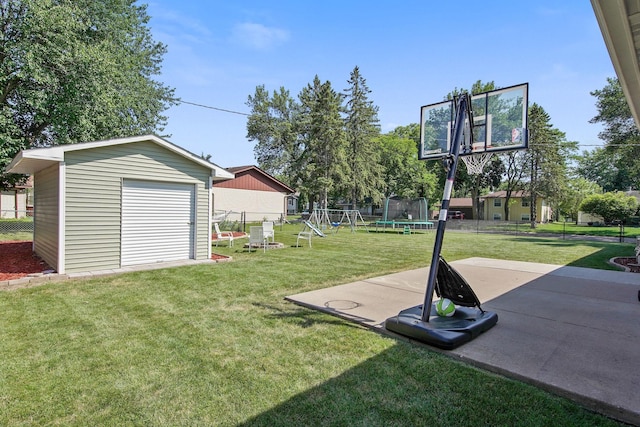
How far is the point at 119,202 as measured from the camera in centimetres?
718

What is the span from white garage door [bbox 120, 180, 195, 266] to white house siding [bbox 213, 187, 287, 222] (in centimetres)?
1547

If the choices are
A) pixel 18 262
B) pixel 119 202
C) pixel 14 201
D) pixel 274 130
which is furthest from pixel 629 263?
pixel 14 201

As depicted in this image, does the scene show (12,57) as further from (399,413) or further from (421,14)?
(399,413)

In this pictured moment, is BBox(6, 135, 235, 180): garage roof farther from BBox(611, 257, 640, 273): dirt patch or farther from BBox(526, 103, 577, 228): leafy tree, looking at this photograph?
BBox(526, 103, 577, 228): leafy tree

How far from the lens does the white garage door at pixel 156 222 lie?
24.2 ft

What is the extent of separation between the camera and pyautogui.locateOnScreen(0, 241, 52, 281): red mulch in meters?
6.54

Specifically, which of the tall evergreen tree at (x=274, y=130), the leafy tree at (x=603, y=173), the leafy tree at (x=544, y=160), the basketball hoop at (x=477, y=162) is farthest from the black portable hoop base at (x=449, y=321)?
the leafy tree at (x=603, y=173)

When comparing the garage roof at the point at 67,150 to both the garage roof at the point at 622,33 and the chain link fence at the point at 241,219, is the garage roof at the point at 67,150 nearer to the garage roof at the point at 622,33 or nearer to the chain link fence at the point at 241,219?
the chain link fence at the point at 241,219

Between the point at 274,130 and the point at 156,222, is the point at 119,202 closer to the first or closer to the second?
the point at 156,222

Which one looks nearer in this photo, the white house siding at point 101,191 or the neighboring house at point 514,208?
the white house siding at point 101,191

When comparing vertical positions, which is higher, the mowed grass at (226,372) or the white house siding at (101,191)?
the white house siding at (101,191)

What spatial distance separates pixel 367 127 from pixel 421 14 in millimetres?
21254

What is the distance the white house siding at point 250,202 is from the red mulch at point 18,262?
14307 mm

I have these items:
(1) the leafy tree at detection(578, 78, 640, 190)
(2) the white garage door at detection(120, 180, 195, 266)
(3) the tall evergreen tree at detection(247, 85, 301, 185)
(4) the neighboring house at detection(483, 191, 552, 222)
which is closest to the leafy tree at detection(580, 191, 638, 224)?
(1) the leafy tree at detection(578, 78, 640, 190)
